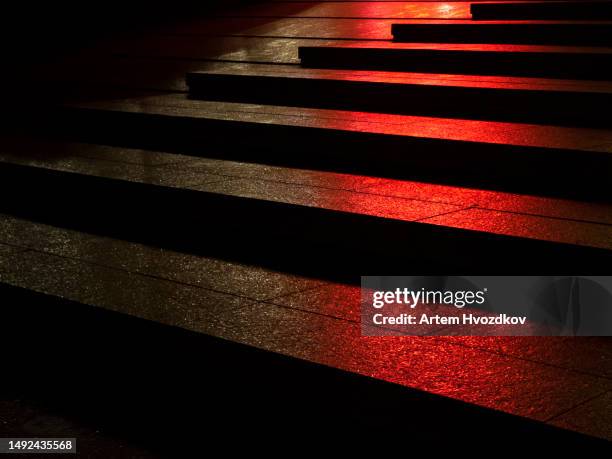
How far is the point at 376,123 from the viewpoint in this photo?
5645mm

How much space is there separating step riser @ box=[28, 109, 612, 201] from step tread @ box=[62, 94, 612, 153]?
0.17 ft

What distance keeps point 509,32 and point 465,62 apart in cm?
65

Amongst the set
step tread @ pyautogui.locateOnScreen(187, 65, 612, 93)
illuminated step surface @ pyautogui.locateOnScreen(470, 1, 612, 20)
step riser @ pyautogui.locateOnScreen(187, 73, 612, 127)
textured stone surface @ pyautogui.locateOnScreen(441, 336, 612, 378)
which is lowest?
textured stone surface @ pyautogui.locateOnScreen(441, 336, 612, 378)

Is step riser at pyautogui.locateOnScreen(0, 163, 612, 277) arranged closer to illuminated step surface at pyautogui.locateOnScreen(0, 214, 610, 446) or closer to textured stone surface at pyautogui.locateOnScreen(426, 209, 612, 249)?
textured stone surface at pyautogui.locateOnScreen(426, 209, 612, 249)

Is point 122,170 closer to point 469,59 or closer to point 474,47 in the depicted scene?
point 469,59

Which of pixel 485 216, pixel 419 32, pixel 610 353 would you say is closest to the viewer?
pixel 610 353

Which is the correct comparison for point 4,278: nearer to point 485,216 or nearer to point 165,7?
point 485,216

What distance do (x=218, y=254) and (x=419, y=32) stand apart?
3294mm

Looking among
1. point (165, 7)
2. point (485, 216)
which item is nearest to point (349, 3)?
point (165, 7)

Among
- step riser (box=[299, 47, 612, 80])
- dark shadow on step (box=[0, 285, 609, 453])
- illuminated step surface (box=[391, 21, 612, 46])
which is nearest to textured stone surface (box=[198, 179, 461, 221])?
dark shadow on step (box=[0, 285, 609, 453])

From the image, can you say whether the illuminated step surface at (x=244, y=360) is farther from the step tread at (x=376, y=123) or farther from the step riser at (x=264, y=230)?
the step tread at (x=376, y=123)

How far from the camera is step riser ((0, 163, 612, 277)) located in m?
3.96

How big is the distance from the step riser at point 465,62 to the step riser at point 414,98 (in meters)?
0.63

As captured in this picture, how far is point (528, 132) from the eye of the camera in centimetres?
512
